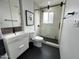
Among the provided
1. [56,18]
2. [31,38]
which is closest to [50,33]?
[56,18]

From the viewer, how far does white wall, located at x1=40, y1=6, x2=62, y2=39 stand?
9.76 feet

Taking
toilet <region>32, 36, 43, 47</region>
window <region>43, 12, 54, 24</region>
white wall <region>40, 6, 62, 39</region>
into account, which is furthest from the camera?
window <region>43, 12, 54, 24</region>

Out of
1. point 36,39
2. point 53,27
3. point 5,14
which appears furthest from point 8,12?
point 53,27

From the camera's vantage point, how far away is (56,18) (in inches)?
121

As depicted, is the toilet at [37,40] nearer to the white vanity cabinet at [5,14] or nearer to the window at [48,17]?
the white vanity cabinet at [5,14]

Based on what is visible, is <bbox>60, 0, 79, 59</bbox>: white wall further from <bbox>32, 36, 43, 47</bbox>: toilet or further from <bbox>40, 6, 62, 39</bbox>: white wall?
<bbox>40, 6, 62, 39</bbox>: white wall

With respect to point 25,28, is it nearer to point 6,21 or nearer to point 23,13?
point 23,13

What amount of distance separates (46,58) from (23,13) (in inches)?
73.7

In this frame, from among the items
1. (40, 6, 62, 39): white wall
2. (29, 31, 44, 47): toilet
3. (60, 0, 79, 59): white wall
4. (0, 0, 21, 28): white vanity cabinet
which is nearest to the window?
(40, 6, 62, 39): white wall

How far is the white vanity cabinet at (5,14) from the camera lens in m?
1.34

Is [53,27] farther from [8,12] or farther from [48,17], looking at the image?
[8,12]

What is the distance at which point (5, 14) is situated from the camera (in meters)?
1.43

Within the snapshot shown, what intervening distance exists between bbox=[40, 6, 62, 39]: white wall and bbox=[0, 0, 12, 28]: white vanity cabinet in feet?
7.91

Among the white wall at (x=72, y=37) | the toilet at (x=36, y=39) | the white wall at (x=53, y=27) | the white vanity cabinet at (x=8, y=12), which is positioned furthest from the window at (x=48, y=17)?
the white wall at (x=72, y=37)
